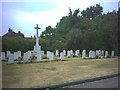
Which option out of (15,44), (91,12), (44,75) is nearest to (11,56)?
(44,75)

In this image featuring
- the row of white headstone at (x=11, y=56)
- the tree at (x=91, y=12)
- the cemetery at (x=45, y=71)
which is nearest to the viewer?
the cemetery at (x=45, y=71)

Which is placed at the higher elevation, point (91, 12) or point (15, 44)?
point (91, 12)

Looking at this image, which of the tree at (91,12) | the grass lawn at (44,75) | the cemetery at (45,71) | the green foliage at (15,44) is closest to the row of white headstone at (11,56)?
the cemetery at (45,71)

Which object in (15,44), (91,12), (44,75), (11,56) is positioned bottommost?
(44,75)

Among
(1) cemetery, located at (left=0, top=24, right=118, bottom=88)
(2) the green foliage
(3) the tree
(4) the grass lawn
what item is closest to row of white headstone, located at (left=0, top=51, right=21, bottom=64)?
(1) cemetery, located at (left=0, top=24, right=118, bottom=88)

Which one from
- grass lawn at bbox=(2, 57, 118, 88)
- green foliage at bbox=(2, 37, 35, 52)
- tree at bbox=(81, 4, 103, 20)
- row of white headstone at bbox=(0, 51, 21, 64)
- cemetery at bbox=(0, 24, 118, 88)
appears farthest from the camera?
tree at bbox=(81, 4, 103, 20)

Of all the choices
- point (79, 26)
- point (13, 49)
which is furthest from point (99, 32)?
point (13, 49)

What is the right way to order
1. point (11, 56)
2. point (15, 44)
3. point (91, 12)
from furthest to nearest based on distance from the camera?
point (91, 12), point (15, 44), point (11, 56)

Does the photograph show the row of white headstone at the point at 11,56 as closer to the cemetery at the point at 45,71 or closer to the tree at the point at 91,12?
the cemetery at the point at 45,71

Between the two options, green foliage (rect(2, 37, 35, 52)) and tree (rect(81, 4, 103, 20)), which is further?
tree (rect(81, 4, 103, 20))

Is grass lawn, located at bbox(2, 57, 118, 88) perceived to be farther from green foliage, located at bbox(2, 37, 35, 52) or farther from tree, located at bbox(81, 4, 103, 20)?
tree, located at bbox(81, 4, 103, 20)

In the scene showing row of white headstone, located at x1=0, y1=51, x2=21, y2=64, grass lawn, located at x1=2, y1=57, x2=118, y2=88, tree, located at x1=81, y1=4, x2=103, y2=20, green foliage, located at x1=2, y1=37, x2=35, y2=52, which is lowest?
grass lawn, located at x1=2, y1=57, x2=118, y2=88

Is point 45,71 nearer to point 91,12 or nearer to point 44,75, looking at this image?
point 44,75

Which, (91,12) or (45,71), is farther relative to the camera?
(91,12)
